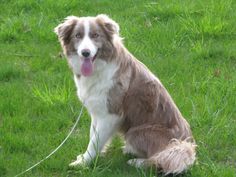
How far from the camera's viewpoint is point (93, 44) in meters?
4.71

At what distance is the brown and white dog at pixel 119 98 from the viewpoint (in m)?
4.80

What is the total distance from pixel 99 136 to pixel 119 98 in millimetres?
357

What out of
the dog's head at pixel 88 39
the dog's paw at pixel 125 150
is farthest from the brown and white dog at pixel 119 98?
the dog's paw at pixel 125 150

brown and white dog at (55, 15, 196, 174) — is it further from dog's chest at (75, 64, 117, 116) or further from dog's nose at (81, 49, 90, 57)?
dog's nose at (81, 49, 90, 57)

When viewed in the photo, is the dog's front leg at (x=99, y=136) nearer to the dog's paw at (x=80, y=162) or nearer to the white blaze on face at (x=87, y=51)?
the dog's paw at (x=80, y=162)

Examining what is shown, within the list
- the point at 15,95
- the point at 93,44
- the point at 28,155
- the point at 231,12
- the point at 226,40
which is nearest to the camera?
the point at 93,44

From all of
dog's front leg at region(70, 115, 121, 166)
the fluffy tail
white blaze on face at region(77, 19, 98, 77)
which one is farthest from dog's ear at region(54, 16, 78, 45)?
the fluffy tail

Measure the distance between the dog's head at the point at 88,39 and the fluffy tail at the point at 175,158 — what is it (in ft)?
2.86

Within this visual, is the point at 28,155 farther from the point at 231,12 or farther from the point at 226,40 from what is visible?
the point at 231,12

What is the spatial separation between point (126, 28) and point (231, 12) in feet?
4.85

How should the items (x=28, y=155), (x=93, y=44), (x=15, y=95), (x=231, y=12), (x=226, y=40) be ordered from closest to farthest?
(x=93, y=44) → (x=28, y=155) → (x=15, y=95) → (x=226, y=40) → (x=231, y=12)

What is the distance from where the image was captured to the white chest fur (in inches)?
192

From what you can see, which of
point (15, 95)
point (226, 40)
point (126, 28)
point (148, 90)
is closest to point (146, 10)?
point (126, 28)

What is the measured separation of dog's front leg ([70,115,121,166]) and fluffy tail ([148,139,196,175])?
428 millimetres
